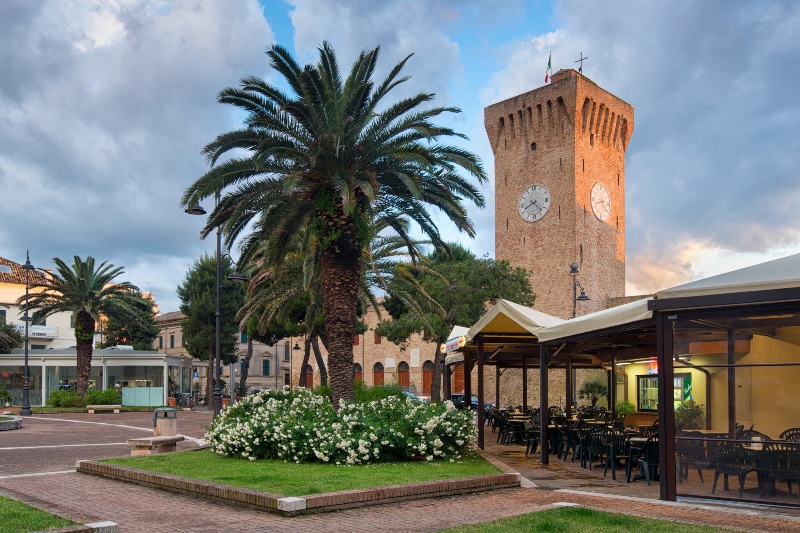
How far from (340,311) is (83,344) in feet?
88.6

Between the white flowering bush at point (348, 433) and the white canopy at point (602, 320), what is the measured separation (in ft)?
7.79

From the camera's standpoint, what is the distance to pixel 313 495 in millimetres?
9016

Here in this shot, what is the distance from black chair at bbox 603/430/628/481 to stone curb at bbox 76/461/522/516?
1.94m

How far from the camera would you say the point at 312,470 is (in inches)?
454

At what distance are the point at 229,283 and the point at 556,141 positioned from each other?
71.5ft

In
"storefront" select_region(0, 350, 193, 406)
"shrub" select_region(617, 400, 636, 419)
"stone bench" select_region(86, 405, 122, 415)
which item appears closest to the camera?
"shrub" select_region(617, 400, 636, 419)

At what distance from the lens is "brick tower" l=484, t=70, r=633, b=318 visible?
44.8 m

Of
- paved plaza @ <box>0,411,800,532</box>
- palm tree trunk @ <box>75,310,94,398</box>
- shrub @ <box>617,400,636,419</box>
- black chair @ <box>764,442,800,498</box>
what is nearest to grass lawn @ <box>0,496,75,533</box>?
paved plaza @ <box>0,411,800,532</box>

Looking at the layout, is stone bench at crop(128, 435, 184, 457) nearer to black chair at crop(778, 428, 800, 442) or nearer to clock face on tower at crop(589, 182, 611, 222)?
black chair at crop(778, 428, 800, 442)

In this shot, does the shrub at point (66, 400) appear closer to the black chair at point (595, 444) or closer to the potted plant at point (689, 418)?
the black chair at point (595, 444)

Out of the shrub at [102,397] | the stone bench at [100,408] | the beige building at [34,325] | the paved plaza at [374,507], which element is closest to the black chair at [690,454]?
the paved plaza at [374,507]

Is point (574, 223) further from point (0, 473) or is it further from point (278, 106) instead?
point (0, 473)

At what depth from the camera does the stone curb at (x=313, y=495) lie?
882cm

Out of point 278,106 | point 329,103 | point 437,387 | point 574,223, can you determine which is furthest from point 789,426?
point 574,223
